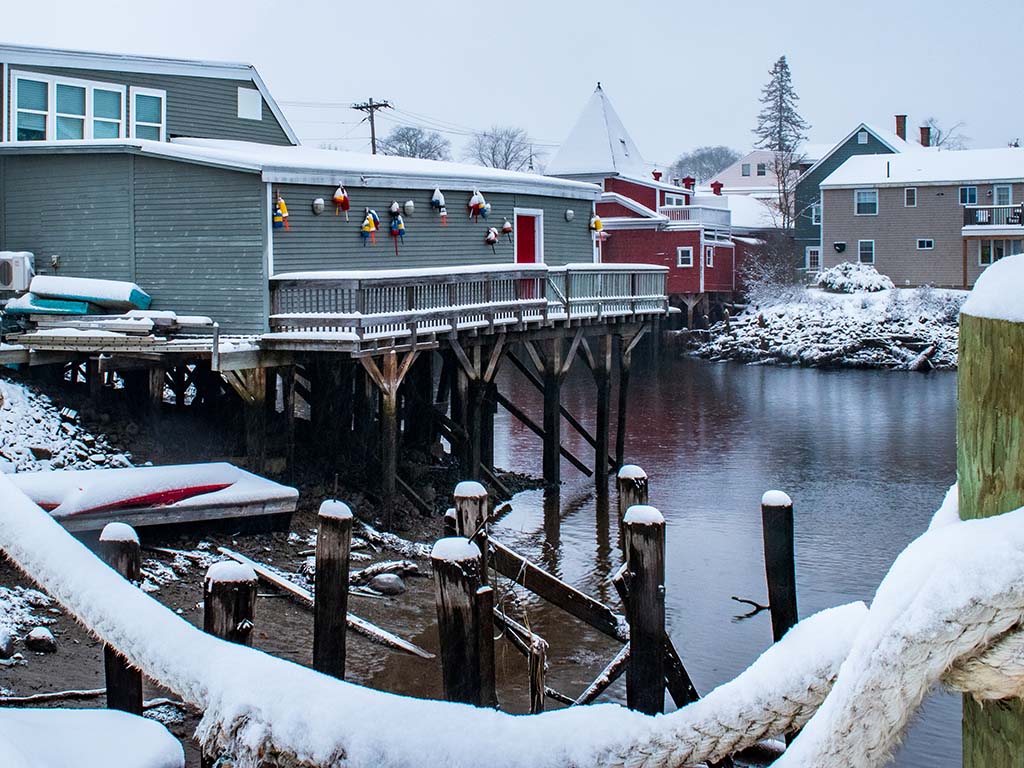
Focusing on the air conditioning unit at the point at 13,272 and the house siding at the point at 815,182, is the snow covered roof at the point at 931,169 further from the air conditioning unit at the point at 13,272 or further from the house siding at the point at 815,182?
the air conditioning unit at the point at 13,272

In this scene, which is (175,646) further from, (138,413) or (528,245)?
(528,245)

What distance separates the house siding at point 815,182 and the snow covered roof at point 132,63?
152 feet

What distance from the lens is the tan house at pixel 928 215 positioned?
58.1 m

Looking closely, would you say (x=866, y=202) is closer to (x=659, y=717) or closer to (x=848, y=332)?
(x=848, y=332)

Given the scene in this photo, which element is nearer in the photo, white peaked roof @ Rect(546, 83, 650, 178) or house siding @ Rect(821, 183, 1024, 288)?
house siding @ Rect(821, 183, 1024, 288)

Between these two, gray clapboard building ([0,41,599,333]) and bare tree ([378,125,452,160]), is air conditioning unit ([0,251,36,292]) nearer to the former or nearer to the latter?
gray clapboard building ([0,41,599,333])

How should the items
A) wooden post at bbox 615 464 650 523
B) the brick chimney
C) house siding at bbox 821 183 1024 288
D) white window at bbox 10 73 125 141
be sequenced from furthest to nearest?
the brick chimney → house siding at bbox 821 183 1024 288 → white window at bbox 10 73 125 141 → wooden post at bbox 615 464 650 523

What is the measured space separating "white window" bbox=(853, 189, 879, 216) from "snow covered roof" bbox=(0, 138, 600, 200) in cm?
3787

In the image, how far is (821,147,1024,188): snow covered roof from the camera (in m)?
60.1

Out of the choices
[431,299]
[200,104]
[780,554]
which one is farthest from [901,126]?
[780,554]

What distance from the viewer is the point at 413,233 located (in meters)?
23.1

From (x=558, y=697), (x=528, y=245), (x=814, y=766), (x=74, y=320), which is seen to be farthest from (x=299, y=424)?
(x=814, y=766)

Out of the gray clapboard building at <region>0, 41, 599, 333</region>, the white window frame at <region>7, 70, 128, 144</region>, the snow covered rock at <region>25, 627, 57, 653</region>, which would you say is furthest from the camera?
the white window frame at <region>7, 70, 128, 144</region>

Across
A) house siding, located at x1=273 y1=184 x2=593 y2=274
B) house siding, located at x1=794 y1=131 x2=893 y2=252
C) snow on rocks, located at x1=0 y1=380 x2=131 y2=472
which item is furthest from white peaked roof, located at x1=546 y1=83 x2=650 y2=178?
snow on rocks, located at x1=0 y1=380 x2=131 y2=472
